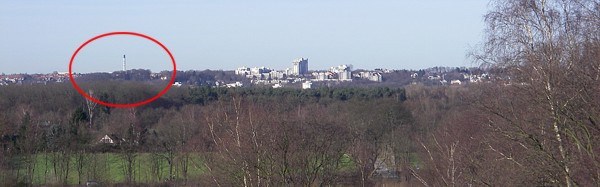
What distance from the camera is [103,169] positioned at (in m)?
35.3

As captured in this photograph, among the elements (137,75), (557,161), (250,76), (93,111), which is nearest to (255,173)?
(557,161)

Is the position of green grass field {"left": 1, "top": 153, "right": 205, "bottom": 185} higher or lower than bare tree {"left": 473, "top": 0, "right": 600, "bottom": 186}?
lower

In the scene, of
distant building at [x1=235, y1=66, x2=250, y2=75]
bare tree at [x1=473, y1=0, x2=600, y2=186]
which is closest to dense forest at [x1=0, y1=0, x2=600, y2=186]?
bare tree at [x1=473, y1=0, x2=600, y2=186]

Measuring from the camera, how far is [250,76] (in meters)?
112

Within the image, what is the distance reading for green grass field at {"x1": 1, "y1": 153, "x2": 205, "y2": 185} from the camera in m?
34.8

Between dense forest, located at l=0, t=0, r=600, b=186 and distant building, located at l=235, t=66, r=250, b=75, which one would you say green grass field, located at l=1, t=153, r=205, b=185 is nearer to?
dense forest, located at l=0, t=0, r=600, b=186

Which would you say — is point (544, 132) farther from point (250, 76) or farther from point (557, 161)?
point (250, 76)

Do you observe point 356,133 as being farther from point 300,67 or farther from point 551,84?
point 300,67

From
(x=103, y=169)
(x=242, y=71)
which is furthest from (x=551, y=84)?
(x=242, y=71)

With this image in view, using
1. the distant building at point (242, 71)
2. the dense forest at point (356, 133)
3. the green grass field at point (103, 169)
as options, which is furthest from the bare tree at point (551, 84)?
the distant building at point (242, 71)

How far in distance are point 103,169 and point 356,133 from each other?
462 inches

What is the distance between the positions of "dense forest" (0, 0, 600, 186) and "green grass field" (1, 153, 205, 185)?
80 millimetres

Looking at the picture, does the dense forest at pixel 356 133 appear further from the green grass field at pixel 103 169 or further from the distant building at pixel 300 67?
the distant building at pixel 300 67

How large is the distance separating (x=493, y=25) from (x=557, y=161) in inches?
154
